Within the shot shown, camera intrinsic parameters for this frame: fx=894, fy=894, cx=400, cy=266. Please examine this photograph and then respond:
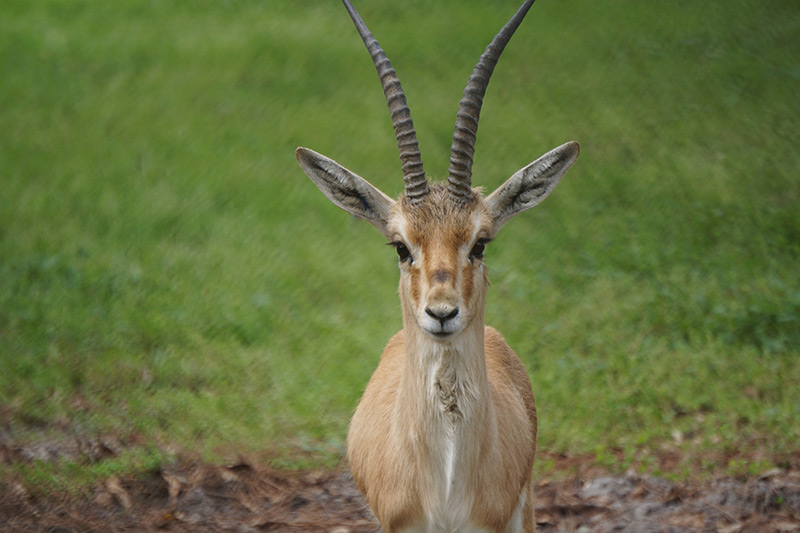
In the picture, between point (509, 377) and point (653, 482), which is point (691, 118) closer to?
point (653, 482)

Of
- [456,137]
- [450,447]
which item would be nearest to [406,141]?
[456,137]

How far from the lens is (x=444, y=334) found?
12.8 ft

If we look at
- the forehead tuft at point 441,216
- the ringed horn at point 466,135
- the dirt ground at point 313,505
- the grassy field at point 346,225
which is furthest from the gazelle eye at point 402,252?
the grassy field at point 346,225

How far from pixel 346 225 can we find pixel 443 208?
7.10 meters

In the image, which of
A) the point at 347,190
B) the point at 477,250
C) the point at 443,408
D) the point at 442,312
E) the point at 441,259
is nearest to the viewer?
the point at 442,312

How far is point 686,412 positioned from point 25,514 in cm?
521

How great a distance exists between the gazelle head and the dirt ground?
2517 mm

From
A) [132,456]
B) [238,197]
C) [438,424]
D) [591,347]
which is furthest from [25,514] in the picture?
[238,197]

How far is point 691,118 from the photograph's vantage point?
12.9 m

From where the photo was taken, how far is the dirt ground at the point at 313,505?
19.4ft

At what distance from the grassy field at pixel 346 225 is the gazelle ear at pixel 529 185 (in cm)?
305

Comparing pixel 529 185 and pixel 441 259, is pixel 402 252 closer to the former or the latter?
pixel 441 259

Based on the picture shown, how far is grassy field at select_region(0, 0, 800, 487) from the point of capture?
7590mm

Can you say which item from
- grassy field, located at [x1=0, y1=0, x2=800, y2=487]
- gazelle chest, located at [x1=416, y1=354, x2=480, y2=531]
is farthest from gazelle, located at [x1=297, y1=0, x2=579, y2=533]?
grassy field, located at [x1=0, y1=0, x2=800, y2=487]
